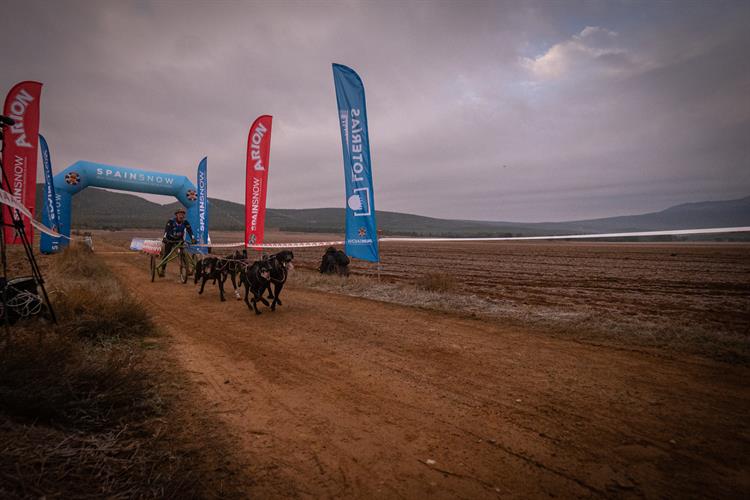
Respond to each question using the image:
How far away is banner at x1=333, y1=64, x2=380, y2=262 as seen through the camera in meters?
10.6

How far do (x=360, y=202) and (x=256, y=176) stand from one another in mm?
4541

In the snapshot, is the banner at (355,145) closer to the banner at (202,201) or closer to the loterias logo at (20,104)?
the loterias logo at (20,104)

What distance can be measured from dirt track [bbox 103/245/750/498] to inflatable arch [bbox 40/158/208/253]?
16.3 m

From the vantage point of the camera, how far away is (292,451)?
284 cm

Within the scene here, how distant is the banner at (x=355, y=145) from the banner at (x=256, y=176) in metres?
3.31

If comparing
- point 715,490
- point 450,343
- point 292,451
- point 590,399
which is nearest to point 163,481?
point 292,451

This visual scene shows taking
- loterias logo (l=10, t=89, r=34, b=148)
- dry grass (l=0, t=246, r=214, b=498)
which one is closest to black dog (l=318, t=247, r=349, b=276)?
dry grass (l=0, t=246, r=214, b=498)

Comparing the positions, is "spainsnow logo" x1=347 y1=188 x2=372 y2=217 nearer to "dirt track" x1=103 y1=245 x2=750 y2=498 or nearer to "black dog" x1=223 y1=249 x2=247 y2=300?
"black dog" x1=223 y1=249 x2=247 y2=300

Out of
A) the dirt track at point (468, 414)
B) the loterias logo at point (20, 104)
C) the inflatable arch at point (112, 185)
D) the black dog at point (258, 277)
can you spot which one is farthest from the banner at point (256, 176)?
the inflatable arch at point (112, 185)

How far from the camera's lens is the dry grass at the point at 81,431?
1771 millimetres

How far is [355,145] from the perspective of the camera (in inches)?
419

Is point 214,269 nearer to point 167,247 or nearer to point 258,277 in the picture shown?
point 258,277

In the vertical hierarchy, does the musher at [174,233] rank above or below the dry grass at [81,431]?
above

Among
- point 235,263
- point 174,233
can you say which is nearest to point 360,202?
point 235,263
